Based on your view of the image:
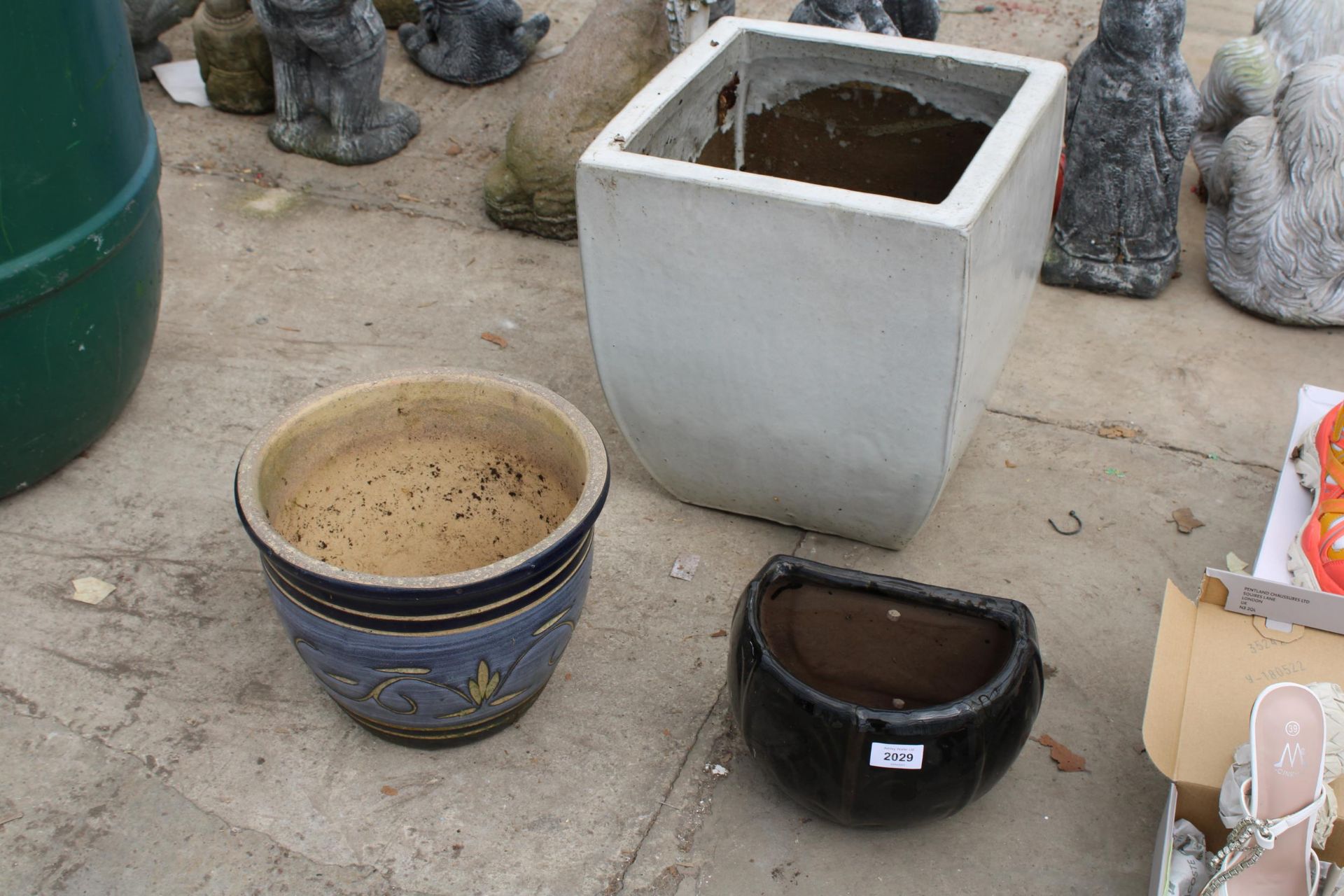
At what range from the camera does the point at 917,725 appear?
186cm

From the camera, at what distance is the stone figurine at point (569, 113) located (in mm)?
3750

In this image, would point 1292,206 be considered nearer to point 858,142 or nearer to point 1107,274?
point 1107,274

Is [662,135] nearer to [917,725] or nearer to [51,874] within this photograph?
[917,725]

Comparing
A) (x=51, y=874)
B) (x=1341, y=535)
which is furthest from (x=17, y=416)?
(x=1341, y=535)

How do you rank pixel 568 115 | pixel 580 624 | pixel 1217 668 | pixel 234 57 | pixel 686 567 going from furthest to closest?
pixel 234 57 < pixel 568 115 < pixel 686 567 < pixel 580 624 < pixel 1217 668

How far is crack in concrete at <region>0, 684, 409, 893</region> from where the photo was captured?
6.78ft

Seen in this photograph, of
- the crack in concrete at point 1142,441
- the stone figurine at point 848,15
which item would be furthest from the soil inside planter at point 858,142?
the stone figurine at point 848,15

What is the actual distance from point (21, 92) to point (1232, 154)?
3211mm

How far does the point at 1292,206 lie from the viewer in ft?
11.3

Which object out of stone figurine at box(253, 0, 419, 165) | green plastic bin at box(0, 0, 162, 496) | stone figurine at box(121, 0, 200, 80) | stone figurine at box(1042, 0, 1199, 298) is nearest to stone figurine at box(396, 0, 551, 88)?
stone figurine at box(253, 0, 419, 165)

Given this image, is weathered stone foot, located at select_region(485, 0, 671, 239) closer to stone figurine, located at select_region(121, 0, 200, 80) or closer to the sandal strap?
stone figurine, located at select_region(121, 0, 200, 80)

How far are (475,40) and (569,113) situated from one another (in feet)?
3.33

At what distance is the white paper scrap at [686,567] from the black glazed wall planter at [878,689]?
492 mm

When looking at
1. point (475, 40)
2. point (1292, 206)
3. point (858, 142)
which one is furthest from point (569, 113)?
point (1292, 206)
